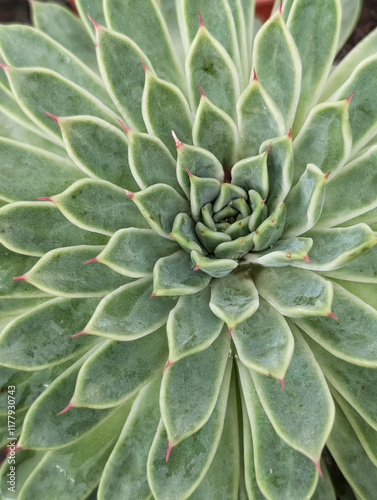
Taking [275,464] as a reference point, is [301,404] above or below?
above

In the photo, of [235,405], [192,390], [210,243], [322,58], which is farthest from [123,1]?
[235,405]

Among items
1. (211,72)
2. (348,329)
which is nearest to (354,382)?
(348,329)

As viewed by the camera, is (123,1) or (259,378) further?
(123,1)

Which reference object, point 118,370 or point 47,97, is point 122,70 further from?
point 118,370

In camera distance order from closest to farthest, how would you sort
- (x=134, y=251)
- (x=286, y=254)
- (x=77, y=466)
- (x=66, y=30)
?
(x=286, y=254) < (x=134, y=251) < (x=77, y=466) < (x=66, y=30)

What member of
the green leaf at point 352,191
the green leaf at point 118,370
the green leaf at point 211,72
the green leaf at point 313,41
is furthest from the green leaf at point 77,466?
the green leaf at point 313,41

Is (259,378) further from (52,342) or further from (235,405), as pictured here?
(52,342)

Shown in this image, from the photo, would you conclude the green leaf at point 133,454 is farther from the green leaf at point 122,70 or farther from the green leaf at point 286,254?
the green leaf at point 122,70
